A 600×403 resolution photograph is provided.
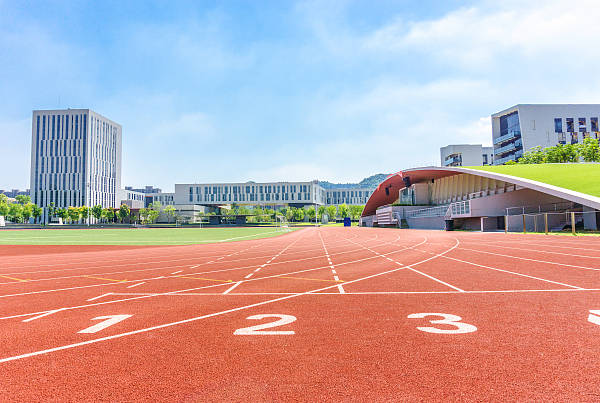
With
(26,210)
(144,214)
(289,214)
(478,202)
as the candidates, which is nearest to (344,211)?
(289,214)

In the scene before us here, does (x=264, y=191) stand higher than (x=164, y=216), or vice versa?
(x=264, y=191)

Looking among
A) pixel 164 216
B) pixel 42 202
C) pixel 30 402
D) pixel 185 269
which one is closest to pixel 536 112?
pixel 185 269

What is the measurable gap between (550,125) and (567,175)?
198 feet

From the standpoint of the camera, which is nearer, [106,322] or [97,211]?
→ [106,322]

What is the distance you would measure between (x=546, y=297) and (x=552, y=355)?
3708 millimetres

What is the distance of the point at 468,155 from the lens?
11481 centimetres

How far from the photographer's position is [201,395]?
3311 mm

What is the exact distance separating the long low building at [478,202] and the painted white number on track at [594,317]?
27377 millimetres

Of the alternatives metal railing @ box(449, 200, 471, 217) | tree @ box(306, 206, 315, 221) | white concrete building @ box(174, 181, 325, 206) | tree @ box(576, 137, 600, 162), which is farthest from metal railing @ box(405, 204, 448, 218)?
white concrete building @ box(174, 181, 325, 206)

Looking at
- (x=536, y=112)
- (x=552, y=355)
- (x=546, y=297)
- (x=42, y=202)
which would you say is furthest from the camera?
(x=42, y=202)

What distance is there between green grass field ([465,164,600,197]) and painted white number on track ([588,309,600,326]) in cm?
3058

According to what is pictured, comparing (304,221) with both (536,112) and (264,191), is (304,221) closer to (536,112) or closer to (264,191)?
(264,191)

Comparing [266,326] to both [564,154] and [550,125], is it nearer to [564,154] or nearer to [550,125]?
[564,154]

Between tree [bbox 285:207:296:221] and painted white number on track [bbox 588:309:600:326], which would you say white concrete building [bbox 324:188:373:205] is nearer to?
tree [bbox 285:207:296:221]
